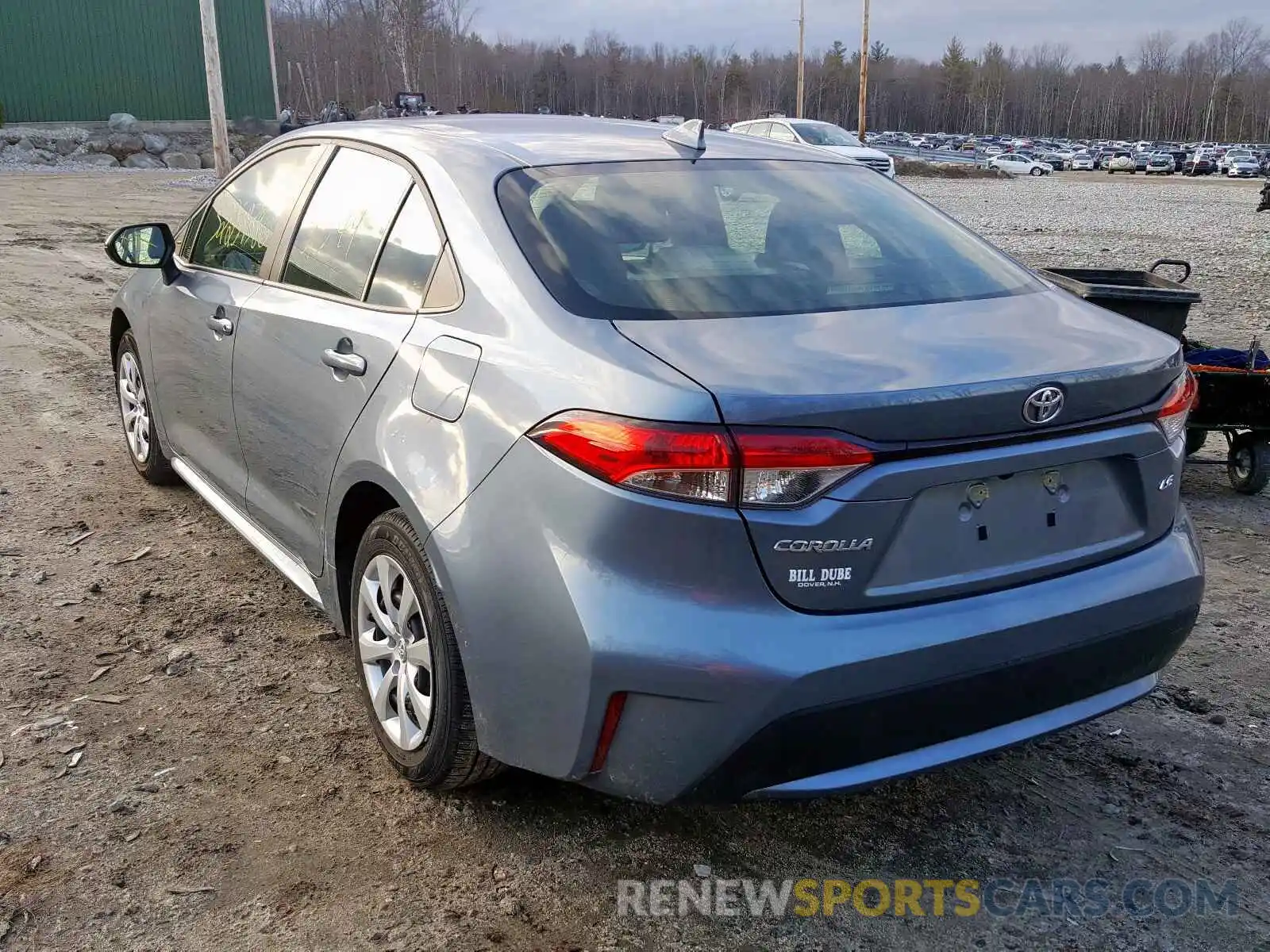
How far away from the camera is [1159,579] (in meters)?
2.69

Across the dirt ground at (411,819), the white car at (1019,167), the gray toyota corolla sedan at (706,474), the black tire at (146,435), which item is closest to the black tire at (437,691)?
the gray toyota corolla sedan at (706,474)

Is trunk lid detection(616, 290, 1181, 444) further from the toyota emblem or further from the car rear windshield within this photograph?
the car rear windshield

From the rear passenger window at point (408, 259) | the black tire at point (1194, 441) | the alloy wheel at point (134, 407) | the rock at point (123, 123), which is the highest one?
the rock at point (123, 123)

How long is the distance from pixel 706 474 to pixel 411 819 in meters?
Answer: 1.32

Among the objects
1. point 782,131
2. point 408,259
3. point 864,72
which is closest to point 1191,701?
point 408,259

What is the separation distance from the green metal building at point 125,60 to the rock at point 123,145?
1998 mm

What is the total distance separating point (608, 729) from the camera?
235 centimetres

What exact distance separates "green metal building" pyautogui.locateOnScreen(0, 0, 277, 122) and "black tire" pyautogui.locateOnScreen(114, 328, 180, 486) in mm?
29688

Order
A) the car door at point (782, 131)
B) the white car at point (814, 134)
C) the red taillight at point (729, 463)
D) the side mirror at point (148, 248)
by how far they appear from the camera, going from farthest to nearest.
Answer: the car door at point (782, 131) → the white car at point (814, 134) → the side mirror at point (148, 248) → the red taillight at point (729, 463)

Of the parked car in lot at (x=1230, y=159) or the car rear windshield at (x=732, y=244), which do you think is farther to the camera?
the parked car in lot at (x=1230, y=159)

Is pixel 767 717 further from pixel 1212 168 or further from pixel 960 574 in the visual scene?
pixel 1212 168

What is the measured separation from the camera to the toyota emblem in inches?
94.2

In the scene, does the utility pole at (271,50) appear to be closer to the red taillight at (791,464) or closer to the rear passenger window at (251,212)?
the rear passenger window at (251,212)

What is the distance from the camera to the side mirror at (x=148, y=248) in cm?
454
